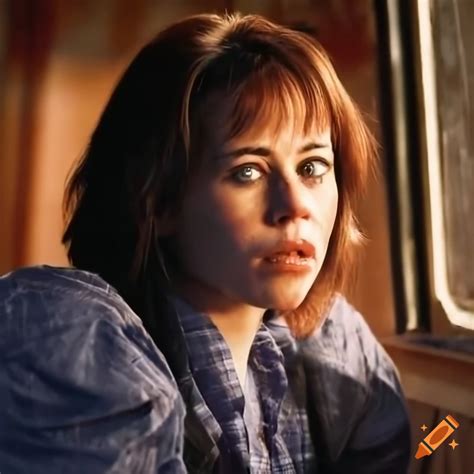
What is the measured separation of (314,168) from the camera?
0.64 meters

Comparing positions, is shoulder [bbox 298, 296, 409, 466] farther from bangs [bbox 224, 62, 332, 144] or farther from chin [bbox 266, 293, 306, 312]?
bangs [bbox 224, 62, 332, 144]

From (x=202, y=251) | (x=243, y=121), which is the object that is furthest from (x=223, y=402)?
(x=243, y=121)

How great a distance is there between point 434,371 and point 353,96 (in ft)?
0.82

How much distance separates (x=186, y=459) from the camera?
60 cm

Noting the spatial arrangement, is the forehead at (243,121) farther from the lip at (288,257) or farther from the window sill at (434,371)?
the window sill at (434,371)

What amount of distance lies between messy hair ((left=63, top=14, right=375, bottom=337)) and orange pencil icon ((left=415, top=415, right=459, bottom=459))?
231 mm

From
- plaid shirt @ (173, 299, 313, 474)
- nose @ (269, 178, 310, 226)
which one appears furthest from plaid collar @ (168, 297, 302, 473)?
nose @ (269, 178, 310, 226)

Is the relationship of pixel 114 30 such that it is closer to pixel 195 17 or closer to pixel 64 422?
pixel 195 17

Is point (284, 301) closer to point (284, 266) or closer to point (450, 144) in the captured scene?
point (284, 266)

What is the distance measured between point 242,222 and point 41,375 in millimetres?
191

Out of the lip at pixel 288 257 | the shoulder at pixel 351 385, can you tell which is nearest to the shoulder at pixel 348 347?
the shoulder at pixel 351 385

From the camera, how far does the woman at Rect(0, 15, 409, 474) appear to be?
1.78 ft

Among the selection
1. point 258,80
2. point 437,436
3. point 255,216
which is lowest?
point 437,436

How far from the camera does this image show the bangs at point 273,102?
0.61m
